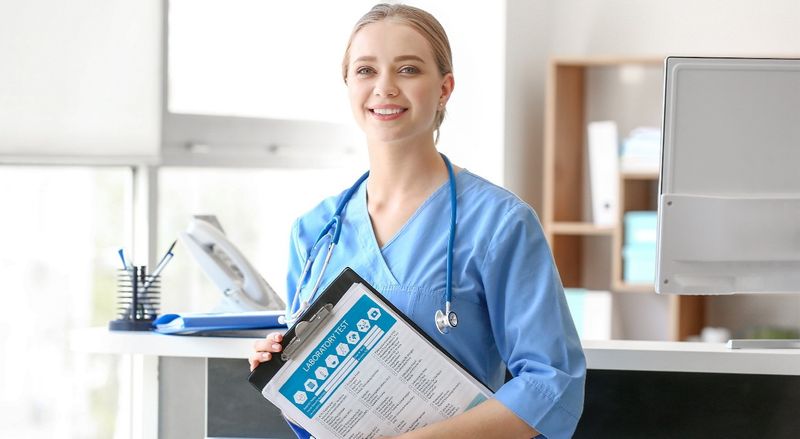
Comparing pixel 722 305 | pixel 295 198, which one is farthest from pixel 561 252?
pixel 295 198

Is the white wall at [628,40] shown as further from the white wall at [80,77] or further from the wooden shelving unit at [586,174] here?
the white wall at [80,77]

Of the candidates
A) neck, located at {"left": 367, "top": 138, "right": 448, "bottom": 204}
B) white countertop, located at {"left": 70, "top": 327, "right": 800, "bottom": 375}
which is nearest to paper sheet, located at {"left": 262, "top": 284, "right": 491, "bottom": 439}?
neck, located at {"left": 367, "top": 138, "right": 448, "bottom": 204}

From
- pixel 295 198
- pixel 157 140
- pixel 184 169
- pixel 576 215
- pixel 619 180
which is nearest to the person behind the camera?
pixel 157 140

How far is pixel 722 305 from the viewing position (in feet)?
14.3

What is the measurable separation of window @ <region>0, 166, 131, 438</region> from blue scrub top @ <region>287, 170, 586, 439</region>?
143cm

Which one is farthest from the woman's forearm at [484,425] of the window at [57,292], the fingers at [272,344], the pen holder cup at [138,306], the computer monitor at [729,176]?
the window at [57,292]

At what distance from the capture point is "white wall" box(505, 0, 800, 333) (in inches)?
168

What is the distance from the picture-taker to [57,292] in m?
2.82

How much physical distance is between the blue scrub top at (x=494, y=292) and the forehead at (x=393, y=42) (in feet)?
0.63

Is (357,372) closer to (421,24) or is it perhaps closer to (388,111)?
(388,111)

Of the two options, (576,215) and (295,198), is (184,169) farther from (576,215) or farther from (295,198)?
(576,215)

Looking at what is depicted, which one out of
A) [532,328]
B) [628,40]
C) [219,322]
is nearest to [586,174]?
[628,40]

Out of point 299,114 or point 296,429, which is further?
point 299,114

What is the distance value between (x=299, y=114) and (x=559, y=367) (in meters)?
2.47
